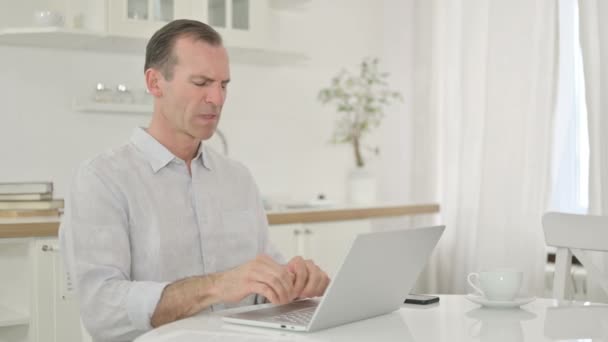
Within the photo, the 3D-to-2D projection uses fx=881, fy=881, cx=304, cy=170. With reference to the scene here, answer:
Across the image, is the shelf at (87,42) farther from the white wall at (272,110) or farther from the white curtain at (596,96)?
the white curtain at (596,96)

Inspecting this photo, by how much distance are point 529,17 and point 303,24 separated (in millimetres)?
1154

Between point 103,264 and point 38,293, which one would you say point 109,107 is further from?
point 103,264

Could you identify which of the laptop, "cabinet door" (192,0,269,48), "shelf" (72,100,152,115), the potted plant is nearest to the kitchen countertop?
the potted plant

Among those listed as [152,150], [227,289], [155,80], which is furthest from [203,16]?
[227,289]

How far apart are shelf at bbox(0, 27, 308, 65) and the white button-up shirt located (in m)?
1.49

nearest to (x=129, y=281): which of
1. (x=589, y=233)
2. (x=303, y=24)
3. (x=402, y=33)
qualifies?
(x=589, y=233)

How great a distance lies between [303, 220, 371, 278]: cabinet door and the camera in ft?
12.0

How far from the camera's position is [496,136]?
404cm

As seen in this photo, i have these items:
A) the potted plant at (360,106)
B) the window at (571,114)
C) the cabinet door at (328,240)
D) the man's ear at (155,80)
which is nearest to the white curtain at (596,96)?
the window at (571,114)

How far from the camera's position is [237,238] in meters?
2.12

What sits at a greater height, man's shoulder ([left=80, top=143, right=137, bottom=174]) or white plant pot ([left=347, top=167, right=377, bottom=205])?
man's shoulder ([left=80, top=143, right=137, bottom=174])

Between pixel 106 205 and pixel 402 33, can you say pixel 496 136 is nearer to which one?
pixel 402 33

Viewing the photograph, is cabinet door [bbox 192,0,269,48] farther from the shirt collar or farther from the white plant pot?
the shirt collar

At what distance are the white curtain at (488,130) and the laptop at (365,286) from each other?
2.33m
